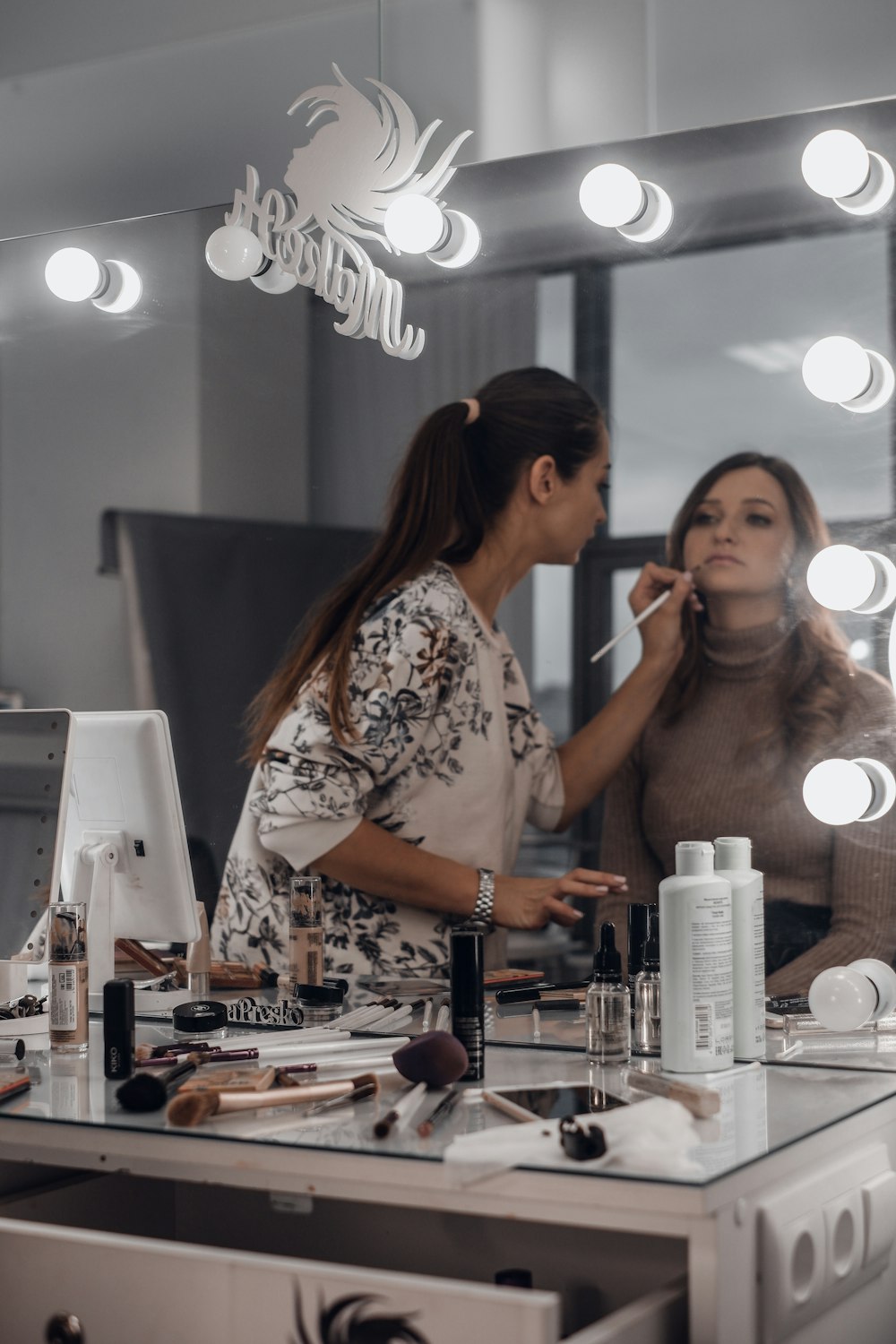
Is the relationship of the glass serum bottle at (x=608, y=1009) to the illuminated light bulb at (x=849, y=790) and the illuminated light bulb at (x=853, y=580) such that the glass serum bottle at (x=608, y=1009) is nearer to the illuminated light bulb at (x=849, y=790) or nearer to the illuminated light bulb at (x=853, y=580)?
the illuminated light bulb at (x=849, y=790)

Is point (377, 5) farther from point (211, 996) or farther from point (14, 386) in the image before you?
point (211, 996)

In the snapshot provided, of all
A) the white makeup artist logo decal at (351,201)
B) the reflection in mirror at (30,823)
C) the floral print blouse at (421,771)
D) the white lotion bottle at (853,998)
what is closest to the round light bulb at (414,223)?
the white makeup artist logo decal at (351,201)

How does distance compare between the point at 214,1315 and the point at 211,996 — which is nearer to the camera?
the point at 214,1315

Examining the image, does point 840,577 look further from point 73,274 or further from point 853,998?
point 73,274

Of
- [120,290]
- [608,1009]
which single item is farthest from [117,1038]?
[120,290]

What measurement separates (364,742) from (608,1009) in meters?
0.60

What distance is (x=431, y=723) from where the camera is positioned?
1.82 meters

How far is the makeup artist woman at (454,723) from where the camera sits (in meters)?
1.80

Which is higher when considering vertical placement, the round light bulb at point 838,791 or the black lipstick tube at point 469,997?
the round light bulb at point 838,791

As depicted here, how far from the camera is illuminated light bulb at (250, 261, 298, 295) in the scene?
199 cm

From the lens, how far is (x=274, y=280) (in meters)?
2.01

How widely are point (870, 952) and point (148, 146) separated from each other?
1.51 metres

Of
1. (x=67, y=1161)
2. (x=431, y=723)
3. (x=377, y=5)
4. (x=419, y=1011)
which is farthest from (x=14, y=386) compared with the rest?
(x=67, y=1161)

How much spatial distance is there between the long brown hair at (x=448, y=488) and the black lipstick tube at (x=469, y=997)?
1.94 feet
